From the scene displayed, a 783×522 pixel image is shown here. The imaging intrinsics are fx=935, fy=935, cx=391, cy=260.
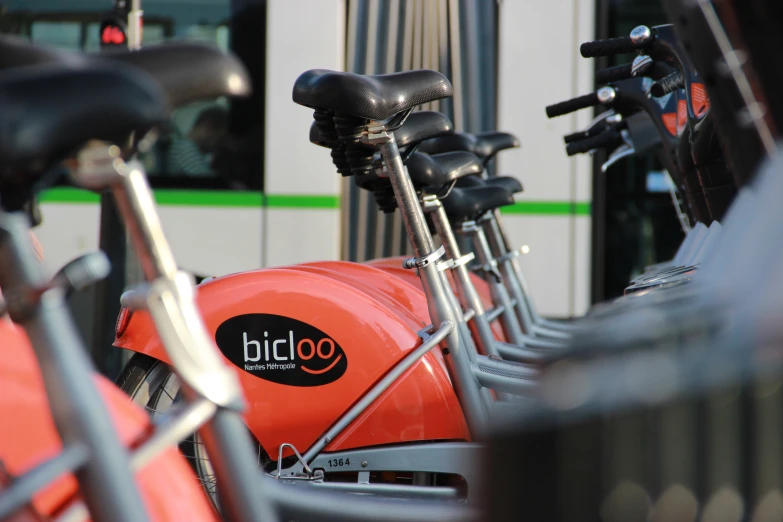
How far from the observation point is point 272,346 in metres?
2.46

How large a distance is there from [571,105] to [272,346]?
59.0 inches

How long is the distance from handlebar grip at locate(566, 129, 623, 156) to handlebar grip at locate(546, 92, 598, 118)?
0.59 meters

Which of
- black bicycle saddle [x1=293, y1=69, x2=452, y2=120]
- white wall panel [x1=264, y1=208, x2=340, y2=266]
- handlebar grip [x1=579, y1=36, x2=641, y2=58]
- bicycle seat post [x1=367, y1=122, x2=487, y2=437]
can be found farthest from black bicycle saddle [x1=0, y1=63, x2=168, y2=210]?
white wall panel [x1=264, y1=208, x2=340, y2=266]

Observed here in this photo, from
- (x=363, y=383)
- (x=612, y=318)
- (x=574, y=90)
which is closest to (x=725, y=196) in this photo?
(x=363, y=383)

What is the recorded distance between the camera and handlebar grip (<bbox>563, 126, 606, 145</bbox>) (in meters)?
4.05

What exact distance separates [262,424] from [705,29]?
1.66 metres

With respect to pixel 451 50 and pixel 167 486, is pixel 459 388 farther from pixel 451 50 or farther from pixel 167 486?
pixel 451 50

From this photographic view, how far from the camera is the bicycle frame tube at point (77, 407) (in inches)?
35.9

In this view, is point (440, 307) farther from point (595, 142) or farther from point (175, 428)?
point (595, 142)

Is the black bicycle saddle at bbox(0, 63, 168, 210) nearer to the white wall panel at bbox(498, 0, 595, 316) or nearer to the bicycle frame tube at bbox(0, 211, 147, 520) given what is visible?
the bicycle frame tube at bbox(0, 211, 147, 520)

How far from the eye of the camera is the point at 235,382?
3.49ft

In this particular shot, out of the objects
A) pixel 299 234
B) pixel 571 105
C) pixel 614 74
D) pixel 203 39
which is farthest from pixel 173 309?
pixel 203 39

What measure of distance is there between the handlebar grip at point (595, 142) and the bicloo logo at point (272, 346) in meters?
1.95

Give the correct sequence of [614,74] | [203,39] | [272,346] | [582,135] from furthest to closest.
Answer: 1. [203,39]
2. [582,135]
3. [614,74]
4. [272,346]
